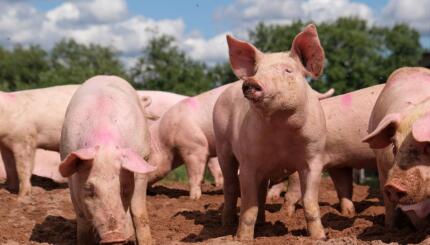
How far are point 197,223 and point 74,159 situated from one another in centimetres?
285

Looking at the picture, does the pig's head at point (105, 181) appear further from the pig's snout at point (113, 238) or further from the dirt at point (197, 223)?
the dirt at point (197, 223)

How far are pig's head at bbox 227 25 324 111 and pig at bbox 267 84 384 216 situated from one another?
100.0 inches

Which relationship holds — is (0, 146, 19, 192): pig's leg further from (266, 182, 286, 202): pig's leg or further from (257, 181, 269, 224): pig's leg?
(257, 181, 269, 224): pig's leg

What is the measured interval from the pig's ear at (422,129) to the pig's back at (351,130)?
3.57m

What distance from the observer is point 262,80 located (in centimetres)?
553

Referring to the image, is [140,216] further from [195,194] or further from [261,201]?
[195,194]

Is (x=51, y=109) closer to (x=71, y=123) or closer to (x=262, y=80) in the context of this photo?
(x=71, y=123)

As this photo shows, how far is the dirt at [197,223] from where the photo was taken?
20.4ft

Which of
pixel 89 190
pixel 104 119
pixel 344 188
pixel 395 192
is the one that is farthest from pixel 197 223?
pixel 395 192

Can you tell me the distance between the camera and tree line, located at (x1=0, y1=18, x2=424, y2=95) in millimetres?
34125

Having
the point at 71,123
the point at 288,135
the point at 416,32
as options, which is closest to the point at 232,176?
the point at 288,135

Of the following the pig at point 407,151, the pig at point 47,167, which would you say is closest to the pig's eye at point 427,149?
the pig at point 407,151

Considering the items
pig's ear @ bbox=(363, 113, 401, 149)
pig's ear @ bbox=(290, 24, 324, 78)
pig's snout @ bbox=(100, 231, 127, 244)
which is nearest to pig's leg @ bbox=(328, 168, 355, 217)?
pig's ear @ bbox=(290, 24, 324, 78)

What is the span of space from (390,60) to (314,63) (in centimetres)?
3474
